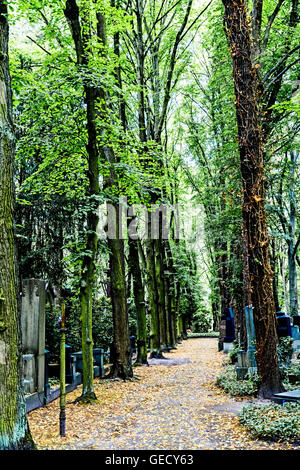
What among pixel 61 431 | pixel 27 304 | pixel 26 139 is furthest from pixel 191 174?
pixel 61 431

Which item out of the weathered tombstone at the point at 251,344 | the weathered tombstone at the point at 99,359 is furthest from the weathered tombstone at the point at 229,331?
the weathered tombstone at the point at 251,344

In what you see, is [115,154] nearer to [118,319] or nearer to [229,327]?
[118,319]

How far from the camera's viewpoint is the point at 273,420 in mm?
6012

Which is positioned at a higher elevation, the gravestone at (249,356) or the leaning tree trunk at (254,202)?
the leaning tree trunk at (254,202)

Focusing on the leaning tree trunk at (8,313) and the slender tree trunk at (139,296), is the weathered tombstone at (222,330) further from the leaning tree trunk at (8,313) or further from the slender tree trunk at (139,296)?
the leaning tree trunk at (8,313)

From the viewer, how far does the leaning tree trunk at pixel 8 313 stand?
440 centimetres

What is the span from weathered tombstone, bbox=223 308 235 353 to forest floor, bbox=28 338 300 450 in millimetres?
8280

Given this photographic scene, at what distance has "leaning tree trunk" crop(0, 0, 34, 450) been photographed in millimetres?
4402

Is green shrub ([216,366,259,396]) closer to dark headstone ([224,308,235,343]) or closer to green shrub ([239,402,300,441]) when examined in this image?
green shrub ([239,402,300,441])

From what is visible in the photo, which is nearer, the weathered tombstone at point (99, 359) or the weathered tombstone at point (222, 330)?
the weathered tombstone at point (99, 359)

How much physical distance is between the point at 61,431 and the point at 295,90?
1186cm

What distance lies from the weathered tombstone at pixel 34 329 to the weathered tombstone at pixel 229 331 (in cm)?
1277

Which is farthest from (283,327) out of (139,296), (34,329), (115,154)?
(115,154)

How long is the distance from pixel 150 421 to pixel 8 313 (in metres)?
4.06
